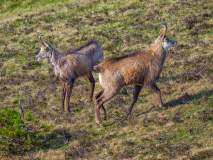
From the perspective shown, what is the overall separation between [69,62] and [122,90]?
2.91 m

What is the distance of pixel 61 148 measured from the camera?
27.5 ft

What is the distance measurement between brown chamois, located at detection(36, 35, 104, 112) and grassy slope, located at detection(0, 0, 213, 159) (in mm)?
1059

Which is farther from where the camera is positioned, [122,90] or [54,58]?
[122,90]

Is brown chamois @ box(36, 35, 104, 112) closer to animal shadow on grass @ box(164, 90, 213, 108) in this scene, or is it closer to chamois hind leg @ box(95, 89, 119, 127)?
chamois hind leg @ box(95, 89, 119, 127)

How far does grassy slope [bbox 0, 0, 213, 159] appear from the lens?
25.9ft

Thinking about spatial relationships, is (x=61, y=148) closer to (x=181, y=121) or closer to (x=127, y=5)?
(x=181, y=121)

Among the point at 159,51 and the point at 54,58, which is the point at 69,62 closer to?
the point at 54,58

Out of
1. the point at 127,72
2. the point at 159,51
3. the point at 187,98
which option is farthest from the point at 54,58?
the point at 187,98

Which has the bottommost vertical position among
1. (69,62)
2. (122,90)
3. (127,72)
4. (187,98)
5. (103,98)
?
(122,90)

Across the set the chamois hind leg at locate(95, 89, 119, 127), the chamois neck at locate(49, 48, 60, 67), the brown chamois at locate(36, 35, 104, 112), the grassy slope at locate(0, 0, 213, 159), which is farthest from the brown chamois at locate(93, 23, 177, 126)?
the chamois neck at locate(49, 48, 60, 67)

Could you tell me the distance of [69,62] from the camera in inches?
438

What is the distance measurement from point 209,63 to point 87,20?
10782 mm

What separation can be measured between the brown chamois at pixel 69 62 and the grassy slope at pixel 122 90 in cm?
106

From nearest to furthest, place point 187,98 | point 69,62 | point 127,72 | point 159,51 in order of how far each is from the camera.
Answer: point 127,72, point 159,51, point 187,98, point 69,62
